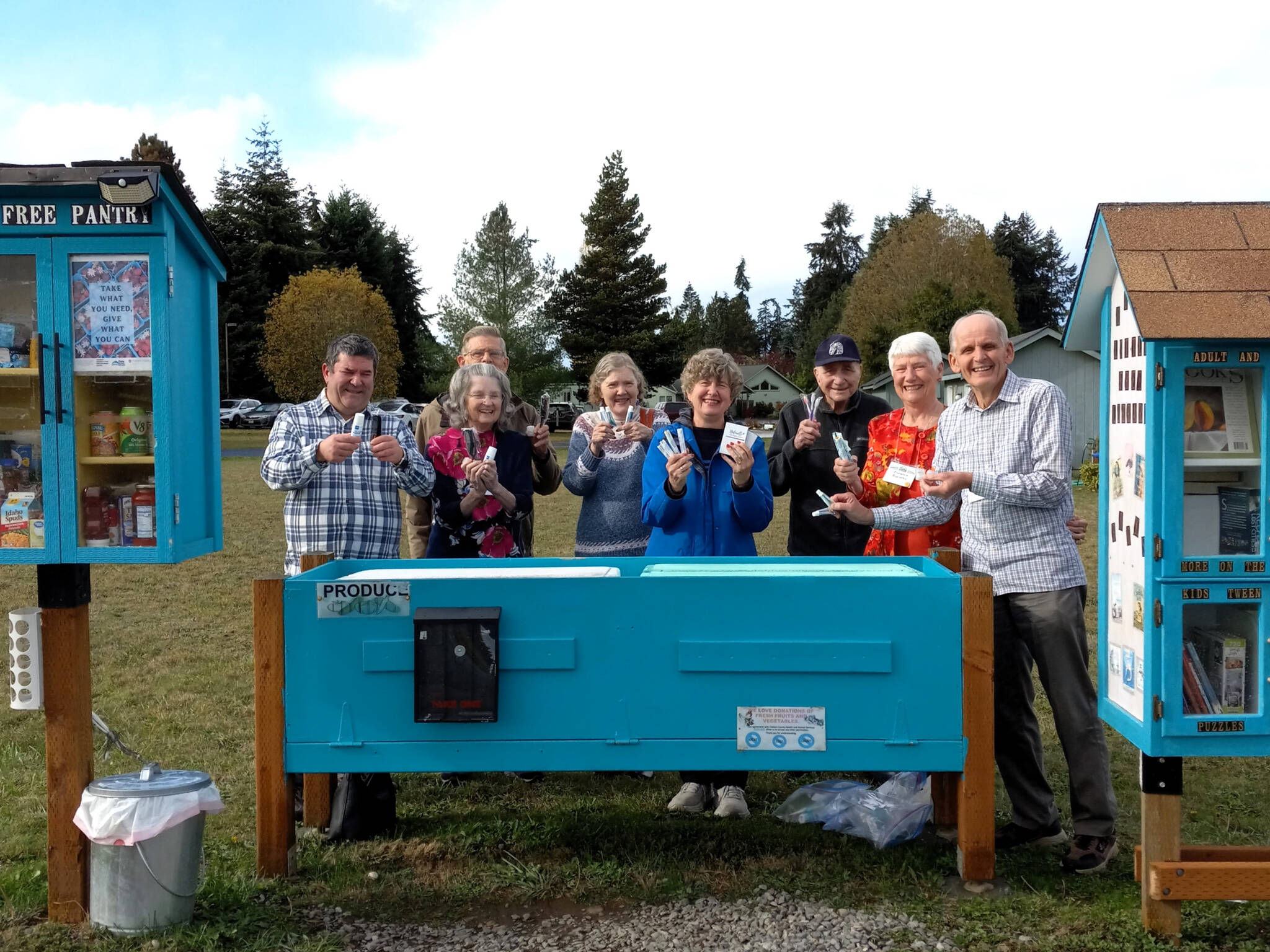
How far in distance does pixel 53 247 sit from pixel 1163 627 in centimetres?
359

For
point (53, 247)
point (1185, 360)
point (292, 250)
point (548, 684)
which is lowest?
point (548, 684)

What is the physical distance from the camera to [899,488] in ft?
14.9

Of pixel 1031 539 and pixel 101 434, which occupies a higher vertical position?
pixel 101 434

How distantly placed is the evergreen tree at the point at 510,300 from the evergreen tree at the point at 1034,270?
37.0 metres

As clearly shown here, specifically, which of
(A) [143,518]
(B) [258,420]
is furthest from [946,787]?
(B) [258,420]

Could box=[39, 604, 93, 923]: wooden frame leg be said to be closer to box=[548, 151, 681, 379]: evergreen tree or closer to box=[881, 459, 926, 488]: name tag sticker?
box=[881, 459, 926, 488]: name tag sticker

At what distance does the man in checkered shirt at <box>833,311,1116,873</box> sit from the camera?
372 cm

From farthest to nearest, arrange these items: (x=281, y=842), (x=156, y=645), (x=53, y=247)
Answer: (x=156, y=645)
(x=281, y=842)
(x=53, y=247)

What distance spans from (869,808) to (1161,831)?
119 centimetres

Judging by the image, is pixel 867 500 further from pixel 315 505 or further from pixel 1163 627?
pixel 315 505

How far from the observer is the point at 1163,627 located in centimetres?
325

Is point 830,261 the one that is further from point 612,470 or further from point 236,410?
point 612,470

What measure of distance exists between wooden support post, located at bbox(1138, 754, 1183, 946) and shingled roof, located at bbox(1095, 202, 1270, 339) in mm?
1293

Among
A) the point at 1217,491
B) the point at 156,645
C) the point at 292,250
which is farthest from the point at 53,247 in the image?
the point at 292,250
